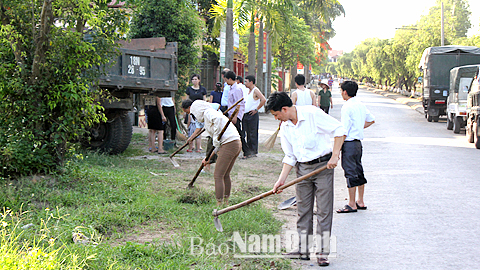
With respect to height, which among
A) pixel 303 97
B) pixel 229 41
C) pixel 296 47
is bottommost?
pixel 303 97

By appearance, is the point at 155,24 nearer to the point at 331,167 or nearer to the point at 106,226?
the point at 106,226

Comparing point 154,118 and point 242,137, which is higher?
point 154,118

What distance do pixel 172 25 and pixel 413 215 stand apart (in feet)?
28.7

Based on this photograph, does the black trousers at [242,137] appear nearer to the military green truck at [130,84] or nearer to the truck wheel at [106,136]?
the military green truck at [130,84]

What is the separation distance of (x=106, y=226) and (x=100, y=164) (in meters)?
3.93

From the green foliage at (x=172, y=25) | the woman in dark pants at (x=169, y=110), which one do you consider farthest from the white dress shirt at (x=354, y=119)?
the green foliage at (x=172, y=25)

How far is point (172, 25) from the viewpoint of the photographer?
1301 centimetres

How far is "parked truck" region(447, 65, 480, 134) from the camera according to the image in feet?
54.3

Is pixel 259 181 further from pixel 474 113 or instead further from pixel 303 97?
pixel 474 113

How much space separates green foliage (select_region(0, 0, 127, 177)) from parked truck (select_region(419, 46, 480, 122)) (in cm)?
1783

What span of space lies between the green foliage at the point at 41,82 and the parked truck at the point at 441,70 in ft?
58.5

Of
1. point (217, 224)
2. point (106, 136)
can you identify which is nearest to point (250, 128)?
point (106, 136)

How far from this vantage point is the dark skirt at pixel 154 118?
1070cm

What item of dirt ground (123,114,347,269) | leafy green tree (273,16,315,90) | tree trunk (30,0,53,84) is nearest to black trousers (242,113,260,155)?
dirt ground (123,114,347,269)
